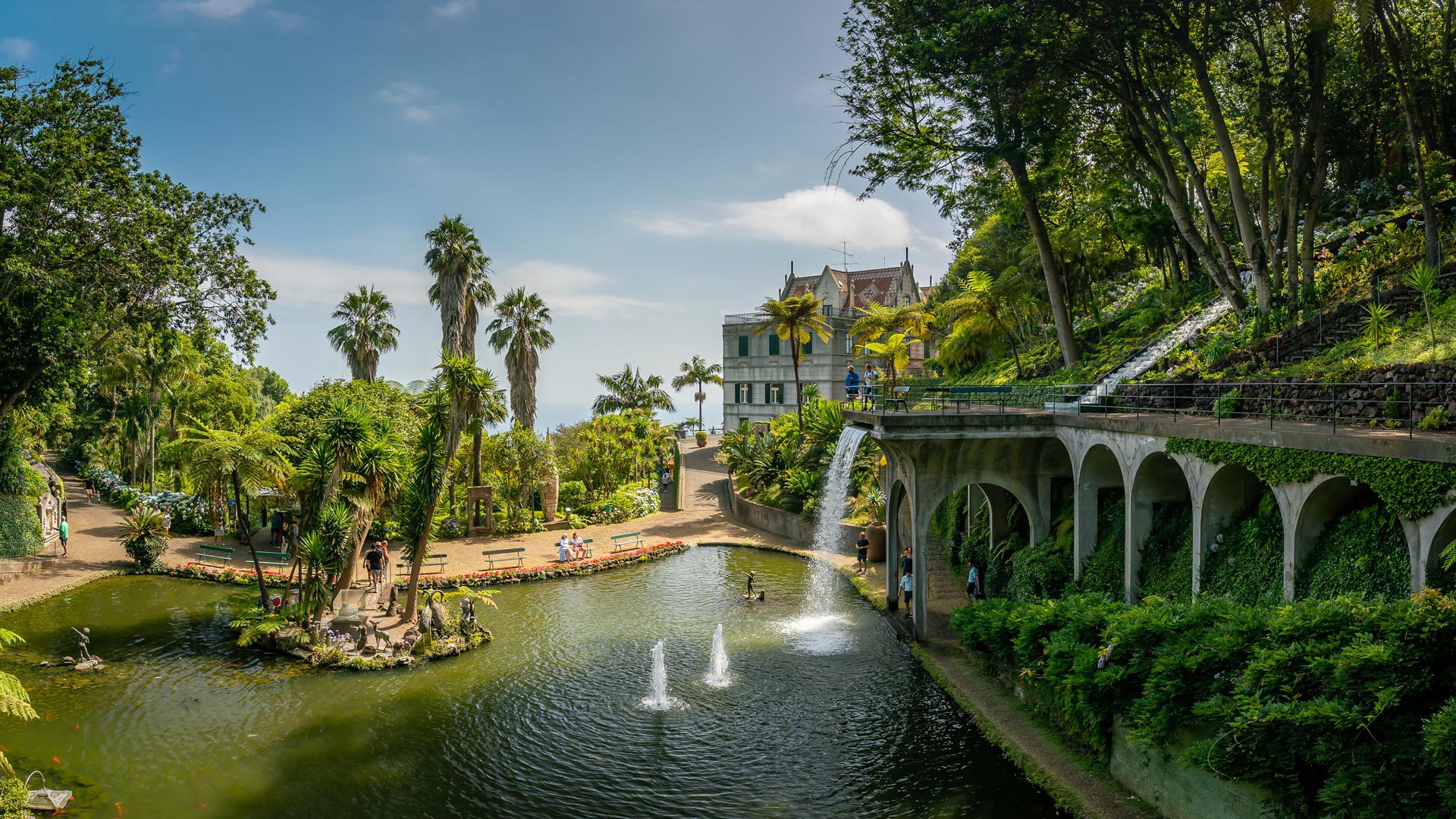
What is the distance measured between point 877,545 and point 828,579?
9.47 ft

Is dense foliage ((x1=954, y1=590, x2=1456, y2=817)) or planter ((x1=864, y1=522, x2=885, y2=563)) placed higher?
dense foliage ((x1=954, y1=590, x2=1456, y2=817))

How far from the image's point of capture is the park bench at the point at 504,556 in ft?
89.6

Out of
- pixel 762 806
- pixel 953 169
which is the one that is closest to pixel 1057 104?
pixel 953 169

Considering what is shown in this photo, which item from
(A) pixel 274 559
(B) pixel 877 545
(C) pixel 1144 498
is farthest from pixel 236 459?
(C) pixel 1144 498

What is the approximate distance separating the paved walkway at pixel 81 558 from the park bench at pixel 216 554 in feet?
7.03

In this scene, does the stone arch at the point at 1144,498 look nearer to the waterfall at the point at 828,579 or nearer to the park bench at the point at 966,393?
the park bench at the point at 966,393

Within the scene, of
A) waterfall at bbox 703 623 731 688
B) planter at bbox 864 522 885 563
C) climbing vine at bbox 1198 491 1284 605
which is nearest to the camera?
climbing vine at bbox 1198 491 1284 605

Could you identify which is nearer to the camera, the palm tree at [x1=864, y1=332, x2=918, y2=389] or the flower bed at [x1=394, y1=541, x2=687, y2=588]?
the flower bed at [x1=394, y1=541, x2=687, y2=588]

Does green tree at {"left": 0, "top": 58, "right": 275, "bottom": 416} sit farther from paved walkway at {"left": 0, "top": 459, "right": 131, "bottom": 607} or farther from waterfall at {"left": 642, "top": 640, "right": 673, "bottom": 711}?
waterfall at {"left": 642, "top": 640, "right": 673, "bottom": 711}

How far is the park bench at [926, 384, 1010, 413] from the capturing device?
19.5 m

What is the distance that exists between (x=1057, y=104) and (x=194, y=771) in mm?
23806

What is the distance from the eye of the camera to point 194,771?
42.8 ft

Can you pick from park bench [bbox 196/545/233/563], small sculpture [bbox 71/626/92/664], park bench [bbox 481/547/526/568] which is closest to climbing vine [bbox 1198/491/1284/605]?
park bench [bbox 481/547/526/568]

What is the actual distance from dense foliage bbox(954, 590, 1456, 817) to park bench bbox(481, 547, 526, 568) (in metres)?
20.5
